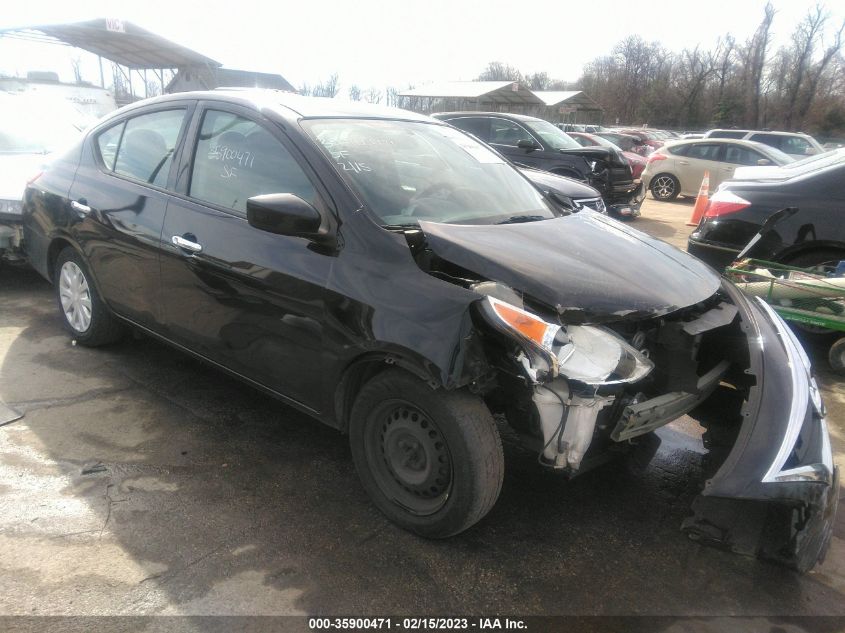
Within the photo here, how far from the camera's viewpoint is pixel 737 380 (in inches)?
116

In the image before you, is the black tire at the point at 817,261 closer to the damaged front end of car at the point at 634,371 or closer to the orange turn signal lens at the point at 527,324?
the damaged front end of car at the point at 634,371

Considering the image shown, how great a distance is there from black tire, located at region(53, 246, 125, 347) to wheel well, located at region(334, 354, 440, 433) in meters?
2.13

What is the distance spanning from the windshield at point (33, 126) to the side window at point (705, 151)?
1240 centimetres

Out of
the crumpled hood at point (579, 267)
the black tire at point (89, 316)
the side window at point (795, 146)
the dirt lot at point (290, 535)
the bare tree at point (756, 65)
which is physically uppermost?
the bare tree at point (756, 65)

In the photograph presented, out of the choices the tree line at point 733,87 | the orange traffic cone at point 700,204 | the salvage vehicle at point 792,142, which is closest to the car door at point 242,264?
the orange traffic cone at point 700,204

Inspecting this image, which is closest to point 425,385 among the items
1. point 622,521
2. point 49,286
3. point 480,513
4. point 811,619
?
point 480,513

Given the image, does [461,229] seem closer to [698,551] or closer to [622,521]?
[622,521]

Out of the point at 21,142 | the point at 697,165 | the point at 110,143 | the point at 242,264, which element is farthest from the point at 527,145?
the point at 242,264

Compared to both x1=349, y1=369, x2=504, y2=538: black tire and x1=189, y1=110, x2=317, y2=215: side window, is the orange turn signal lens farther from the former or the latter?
x1=189, y1=110, x2=317, y2=215: side window

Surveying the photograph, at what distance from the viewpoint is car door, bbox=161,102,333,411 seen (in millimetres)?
2814

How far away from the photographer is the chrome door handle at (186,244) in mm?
3193

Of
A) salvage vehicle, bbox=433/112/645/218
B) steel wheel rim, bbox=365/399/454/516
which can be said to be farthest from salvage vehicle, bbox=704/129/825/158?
steel wheel rim, bbox=365/399/454/516

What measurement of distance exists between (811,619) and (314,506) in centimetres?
199

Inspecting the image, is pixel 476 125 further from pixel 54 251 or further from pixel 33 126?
pixel 54 251
